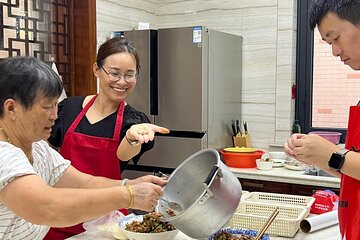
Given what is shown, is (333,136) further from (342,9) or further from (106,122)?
(342,9)

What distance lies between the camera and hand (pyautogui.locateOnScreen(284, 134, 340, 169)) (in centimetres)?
137

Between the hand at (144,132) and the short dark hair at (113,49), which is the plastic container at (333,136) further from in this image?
the hand at (144,132)

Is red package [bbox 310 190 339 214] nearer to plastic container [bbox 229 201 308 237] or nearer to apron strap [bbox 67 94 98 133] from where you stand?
plastic container [bbox 229 201 308 237]

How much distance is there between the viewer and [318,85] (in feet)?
12.1

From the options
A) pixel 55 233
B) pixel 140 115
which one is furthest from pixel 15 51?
pixel 55 233

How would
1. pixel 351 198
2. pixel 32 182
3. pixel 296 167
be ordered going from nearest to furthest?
pixel 32 182 < pixel 351 198 < pixel 296 167

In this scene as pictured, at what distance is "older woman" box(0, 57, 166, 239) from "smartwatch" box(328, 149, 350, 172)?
0.55 m

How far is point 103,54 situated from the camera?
7.07 feet

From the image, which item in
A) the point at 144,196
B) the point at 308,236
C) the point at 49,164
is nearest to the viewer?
the point at 144,196

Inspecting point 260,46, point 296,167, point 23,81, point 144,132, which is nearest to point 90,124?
point 144,132

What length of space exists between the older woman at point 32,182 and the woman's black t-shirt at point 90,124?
28.7 inches

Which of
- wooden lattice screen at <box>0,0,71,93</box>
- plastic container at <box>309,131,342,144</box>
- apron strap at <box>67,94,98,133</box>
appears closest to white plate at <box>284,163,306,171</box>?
plastic container at <box>309,131,342,144</box>

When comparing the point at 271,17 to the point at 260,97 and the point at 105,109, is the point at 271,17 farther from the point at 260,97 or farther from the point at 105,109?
the point at 105,109

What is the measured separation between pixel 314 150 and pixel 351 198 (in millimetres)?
227
